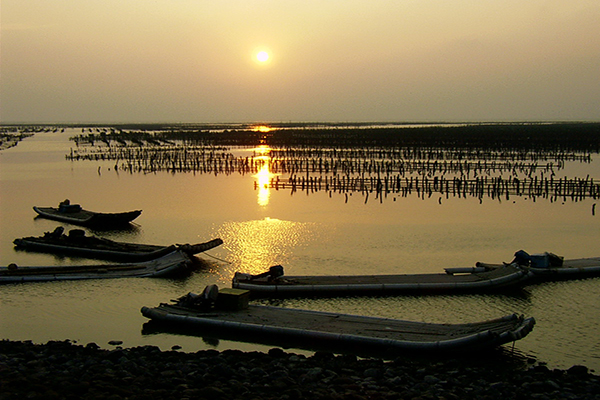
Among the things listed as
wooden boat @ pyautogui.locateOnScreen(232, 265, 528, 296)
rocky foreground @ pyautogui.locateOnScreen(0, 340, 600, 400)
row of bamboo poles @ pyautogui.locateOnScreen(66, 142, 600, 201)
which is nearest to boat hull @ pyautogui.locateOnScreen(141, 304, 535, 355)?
rocky foreground @ pyautogui.locateOnScreen(0, 340, 600, 400)

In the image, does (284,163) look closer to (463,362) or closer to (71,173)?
(71,173)

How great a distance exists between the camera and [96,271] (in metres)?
19.4

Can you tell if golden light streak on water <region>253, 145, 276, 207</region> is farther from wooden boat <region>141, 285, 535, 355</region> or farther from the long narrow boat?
wooden boat <region>141, 285, 535, 355</region>

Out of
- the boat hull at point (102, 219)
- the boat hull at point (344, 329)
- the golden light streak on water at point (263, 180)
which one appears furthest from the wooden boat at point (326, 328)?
the golden light streak on water at point (263, 180)

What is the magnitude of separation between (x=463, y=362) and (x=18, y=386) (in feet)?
26.4

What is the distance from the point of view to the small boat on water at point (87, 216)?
28.7 meters

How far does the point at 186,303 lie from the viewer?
50.4 feet

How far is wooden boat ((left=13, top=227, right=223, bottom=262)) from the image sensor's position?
21.2 metres

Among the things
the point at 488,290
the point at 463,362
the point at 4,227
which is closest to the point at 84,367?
the point at 463,362

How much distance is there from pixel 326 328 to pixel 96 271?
355 inches

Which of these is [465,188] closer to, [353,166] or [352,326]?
[353,166]

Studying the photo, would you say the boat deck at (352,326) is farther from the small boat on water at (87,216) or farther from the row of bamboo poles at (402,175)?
the row of bamboo poles at (402,175)

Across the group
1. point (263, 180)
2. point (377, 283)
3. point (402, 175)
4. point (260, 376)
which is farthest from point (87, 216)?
point (402, 175)

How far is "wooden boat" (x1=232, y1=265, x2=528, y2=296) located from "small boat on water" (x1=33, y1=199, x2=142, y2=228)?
12228mm
